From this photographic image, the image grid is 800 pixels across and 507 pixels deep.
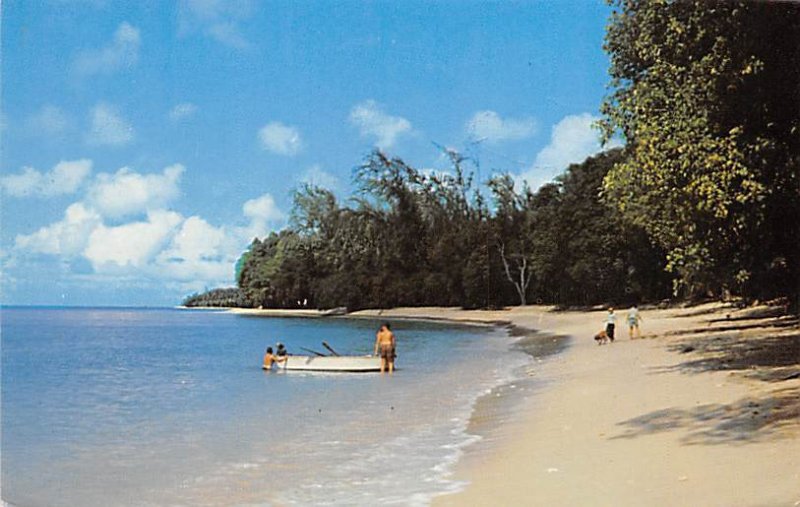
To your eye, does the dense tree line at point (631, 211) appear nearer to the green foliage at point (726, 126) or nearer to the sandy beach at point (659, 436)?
the green foliage at point (726, 126)

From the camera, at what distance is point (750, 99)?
10086 millimetres

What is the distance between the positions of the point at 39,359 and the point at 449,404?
24196mm

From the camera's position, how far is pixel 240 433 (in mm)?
12117

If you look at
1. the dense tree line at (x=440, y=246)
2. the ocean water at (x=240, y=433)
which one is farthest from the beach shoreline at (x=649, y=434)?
the dense tree line at (x=440, y=246)

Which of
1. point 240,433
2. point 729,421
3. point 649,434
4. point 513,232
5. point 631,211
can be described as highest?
point 513,232

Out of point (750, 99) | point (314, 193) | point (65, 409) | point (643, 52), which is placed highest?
point (314, 193)

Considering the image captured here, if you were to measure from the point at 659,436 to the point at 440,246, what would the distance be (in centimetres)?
4260

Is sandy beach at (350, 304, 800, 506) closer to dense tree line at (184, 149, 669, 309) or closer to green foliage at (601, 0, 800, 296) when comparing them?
green foliage at (601, 0, 800, 296)

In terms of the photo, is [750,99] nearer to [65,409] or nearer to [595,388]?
[595,388]

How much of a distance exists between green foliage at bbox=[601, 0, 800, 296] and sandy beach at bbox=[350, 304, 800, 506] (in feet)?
6.70

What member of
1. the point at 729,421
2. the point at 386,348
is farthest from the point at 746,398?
→ the point at 386,348

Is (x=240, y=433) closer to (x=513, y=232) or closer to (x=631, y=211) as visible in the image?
(x=631, y=211)

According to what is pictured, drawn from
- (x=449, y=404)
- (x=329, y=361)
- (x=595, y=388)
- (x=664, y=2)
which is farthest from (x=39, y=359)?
(x=664, y=2)

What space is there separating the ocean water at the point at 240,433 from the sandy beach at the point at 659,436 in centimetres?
81
